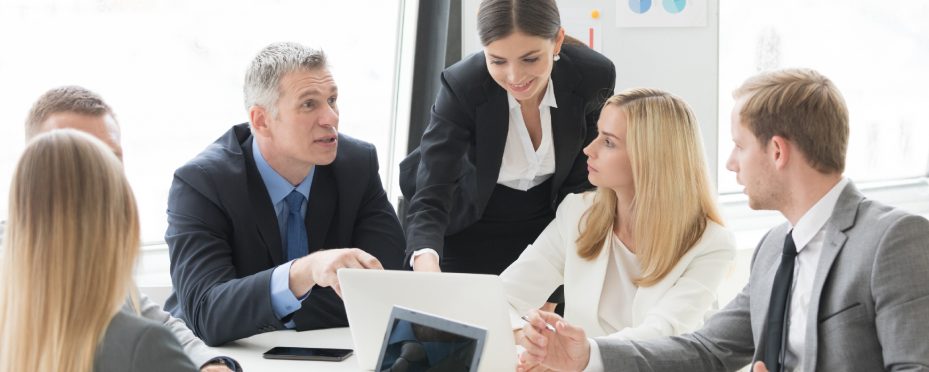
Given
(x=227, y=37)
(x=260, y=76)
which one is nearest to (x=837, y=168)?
(x=260, y=76)

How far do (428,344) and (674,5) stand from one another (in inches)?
116

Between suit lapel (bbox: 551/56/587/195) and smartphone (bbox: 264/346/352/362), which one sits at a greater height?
suit lapel (bbox: 551/56/587/195)

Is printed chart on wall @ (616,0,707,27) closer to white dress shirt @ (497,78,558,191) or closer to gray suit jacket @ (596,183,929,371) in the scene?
white dress shirt @ (497,78,558,191)

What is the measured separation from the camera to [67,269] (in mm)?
1462

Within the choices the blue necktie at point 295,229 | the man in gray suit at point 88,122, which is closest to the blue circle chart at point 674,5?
the blue necktie at point 295,229

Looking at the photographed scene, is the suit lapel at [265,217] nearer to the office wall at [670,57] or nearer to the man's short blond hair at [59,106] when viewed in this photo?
the man's short blond hair at [59,106]

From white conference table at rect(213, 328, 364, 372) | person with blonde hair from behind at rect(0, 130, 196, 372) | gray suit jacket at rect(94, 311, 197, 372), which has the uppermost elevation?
person with blonde hair from behind at rect(0, 130, 196, 372)

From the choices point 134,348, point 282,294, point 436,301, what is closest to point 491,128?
point 282,294

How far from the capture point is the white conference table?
226 cm

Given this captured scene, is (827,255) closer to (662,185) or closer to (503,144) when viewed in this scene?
(662,185)

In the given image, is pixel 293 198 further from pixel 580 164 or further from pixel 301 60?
pixel 580 164

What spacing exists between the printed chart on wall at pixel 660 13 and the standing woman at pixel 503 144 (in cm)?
108

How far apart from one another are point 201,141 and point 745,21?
2.98m

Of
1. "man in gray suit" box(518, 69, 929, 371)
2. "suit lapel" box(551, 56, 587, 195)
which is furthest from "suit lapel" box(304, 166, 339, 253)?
"man in gray suit" box(518, 69, 929, 371)
